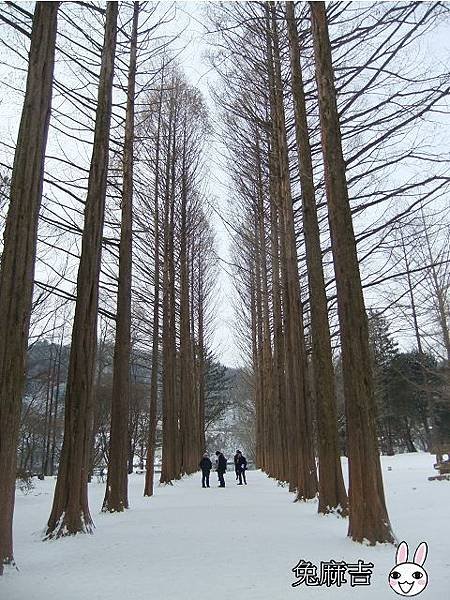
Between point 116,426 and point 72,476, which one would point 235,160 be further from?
point 72,476

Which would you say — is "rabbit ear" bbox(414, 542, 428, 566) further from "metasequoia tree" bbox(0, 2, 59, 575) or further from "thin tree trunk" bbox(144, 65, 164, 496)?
"thin tree trunk" bbox(144, 65, 164, 496)

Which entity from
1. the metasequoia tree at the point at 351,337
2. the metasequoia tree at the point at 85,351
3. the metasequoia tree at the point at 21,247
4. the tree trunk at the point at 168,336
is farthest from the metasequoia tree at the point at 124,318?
the tree trunk at the point at 168,336

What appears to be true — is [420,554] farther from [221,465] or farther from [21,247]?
[221,465]

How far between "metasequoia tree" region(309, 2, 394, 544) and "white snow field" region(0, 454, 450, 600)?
1.19 feet

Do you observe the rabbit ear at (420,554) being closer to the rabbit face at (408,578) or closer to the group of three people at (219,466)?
the rabbit face at (408,578)

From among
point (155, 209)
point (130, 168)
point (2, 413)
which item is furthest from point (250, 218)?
point (2, 413)

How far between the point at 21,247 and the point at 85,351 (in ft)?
7.09

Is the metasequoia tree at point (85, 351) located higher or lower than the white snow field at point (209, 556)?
higher

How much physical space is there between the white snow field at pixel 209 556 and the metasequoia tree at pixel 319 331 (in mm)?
558

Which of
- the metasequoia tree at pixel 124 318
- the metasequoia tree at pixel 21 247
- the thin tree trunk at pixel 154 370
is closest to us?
the metasequoia tree at pixel 21 247

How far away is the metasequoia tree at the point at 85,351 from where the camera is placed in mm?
5355

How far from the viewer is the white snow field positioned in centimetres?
298

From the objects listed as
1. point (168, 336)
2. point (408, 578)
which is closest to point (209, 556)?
point (408, 578)

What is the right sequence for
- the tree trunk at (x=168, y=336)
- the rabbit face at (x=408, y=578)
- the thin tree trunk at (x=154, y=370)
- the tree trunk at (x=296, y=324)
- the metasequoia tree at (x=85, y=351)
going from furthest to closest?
the tree trunk at (x=168, y=336) → the thin tree trunk at (x=154, y=370) → the tree trunk at (x=296, y=324) → the metasequoia tree at (x=85, y=351) → the rabbit face at (x=408, y=578)
